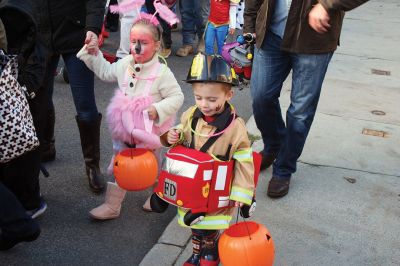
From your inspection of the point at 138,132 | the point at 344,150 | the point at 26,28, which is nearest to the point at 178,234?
the point at 138,132

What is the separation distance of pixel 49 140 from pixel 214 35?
3.60 meters

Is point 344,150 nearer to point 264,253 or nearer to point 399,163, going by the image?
point 399,163

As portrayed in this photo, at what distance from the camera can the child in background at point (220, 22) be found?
7328 millimetres

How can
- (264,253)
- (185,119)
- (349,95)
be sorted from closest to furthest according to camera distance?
(264,253) → (185,119) → (349,95)

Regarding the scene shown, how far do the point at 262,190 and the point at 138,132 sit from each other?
→ 3.76ft

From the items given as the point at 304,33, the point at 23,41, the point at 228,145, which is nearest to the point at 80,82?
the point at 23,41

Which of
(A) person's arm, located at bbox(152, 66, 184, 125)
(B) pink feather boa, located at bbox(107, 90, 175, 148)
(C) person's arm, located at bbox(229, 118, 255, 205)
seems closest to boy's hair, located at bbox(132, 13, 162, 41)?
(A) person's arm, located at bbox(152, 66, 184, 125)

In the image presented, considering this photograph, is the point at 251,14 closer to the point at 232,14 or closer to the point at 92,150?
the point at 92,150

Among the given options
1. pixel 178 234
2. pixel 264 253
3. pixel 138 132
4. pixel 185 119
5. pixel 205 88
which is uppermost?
pixel 205 88

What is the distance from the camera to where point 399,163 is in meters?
4.77

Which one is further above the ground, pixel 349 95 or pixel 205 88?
pixel 205 88

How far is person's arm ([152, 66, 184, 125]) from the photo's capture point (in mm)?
3545

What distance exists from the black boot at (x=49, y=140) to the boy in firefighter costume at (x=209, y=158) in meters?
1.74

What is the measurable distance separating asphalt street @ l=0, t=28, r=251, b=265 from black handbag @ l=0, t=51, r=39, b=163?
2.32 feet
